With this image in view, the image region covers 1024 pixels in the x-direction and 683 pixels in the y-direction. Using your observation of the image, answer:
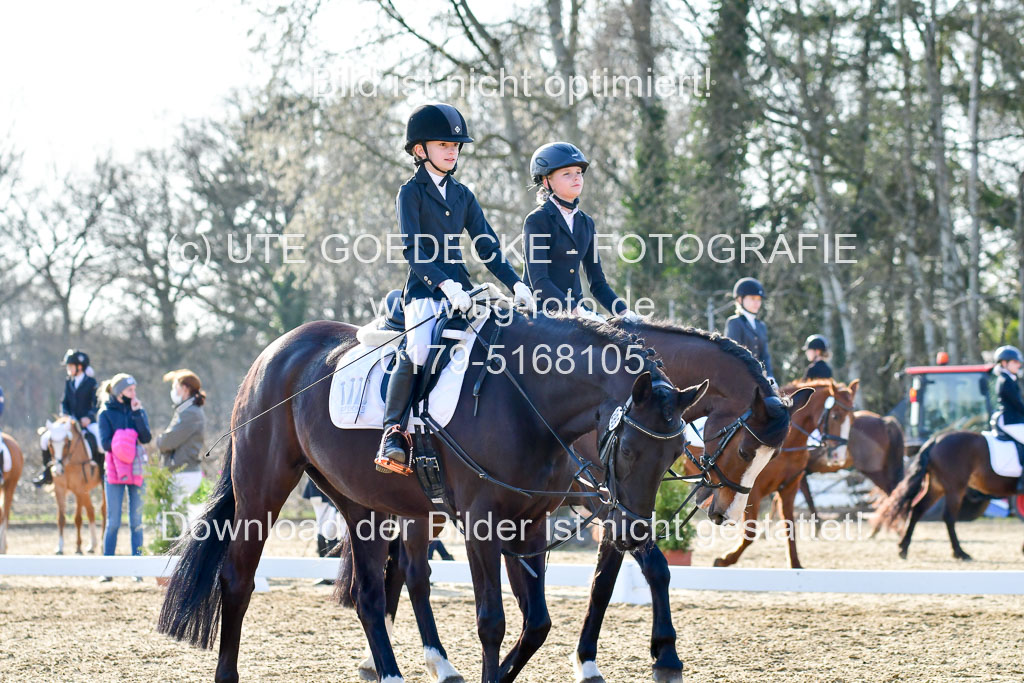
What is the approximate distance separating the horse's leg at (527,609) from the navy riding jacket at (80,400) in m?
9.64

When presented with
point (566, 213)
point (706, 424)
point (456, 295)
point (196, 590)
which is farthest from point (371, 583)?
point (566, 213)

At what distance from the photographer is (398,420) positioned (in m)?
4.63

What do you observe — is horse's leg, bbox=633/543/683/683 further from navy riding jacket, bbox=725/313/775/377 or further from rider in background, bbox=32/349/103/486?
rider in background, bbox=32/349/103/486

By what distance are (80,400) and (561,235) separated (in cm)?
919

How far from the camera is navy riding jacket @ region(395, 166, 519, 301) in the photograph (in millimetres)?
4902

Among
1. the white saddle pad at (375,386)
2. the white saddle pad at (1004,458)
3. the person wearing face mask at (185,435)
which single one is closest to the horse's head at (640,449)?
the white saddle pad at (375,386)

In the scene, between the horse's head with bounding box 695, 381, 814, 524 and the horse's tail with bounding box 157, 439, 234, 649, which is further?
the horse's tail with bounding box 157, 439, 234, 649

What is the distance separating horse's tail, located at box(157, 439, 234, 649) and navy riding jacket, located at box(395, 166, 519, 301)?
1759 mm

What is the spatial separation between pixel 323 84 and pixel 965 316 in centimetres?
1325

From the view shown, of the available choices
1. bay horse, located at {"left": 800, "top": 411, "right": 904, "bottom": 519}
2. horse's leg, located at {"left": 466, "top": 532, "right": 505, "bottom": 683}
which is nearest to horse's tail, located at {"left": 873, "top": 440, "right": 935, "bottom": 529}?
bay horse, located at {"left": 800, "top": 411, "right": 904, "bottom": 519}

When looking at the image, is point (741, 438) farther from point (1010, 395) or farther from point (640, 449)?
point (1010, 395)

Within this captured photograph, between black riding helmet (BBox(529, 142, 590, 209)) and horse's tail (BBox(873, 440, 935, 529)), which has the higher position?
black riding helmet (BBox(529, 142, 590, 209))

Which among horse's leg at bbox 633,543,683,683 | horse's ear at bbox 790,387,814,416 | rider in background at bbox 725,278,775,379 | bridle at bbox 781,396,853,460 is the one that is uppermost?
rider in background at bbox 725,278,775,379

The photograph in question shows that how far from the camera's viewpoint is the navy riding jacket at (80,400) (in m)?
13.1
